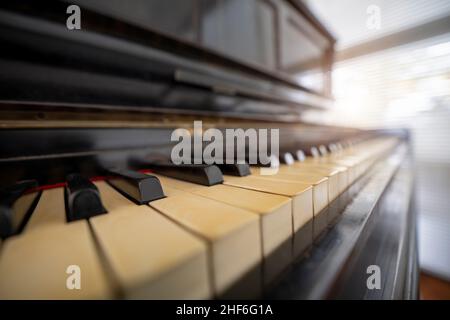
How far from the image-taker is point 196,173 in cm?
54

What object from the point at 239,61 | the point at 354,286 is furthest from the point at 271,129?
the point at 354,286

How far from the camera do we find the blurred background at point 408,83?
7.92ft

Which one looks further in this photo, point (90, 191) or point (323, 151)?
point (323, 151)

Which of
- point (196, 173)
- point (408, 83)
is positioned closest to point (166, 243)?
point (196, 173)

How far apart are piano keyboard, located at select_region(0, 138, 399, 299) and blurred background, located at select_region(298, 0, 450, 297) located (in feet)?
8.30

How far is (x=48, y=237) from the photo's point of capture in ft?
0.95

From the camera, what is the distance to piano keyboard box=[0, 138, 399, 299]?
0.69 ft

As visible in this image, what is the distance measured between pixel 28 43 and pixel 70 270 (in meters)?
0.76

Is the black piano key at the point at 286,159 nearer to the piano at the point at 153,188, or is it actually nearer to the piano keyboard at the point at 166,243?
the piano at the point at 153,188

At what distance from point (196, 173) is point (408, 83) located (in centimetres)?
362

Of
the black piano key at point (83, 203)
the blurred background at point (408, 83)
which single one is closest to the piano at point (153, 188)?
the black piano key at point (83, 203)

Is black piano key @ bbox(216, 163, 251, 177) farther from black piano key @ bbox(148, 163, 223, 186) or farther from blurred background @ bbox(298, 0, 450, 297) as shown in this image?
blurred background @ bbox(298, 0, 450, 297)

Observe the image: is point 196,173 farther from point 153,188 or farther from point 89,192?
point 89,192

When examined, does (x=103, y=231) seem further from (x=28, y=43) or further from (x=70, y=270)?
(x=28, y=43)
